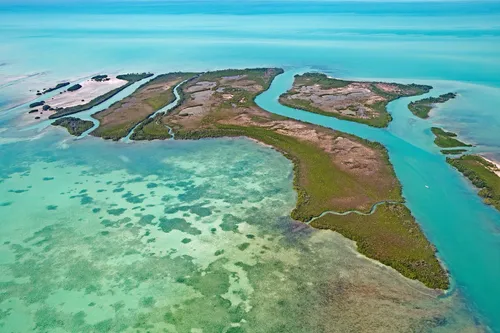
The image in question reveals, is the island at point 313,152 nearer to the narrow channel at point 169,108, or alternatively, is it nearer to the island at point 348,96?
the narrow channel at point 169,108

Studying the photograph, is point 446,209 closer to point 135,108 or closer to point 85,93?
point 135,108

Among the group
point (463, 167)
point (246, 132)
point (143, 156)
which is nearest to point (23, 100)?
point (143, 156)

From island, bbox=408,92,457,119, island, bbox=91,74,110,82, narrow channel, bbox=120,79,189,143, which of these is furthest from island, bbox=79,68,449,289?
island, bbox=91,74,110,82

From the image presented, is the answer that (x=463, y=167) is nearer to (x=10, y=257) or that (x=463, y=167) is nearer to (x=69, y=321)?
(x=69, y=321)

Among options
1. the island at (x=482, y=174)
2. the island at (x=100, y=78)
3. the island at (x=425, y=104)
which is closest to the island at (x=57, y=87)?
the island at (x=100, y=78)

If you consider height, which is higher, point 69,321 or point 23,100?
point 69,321
